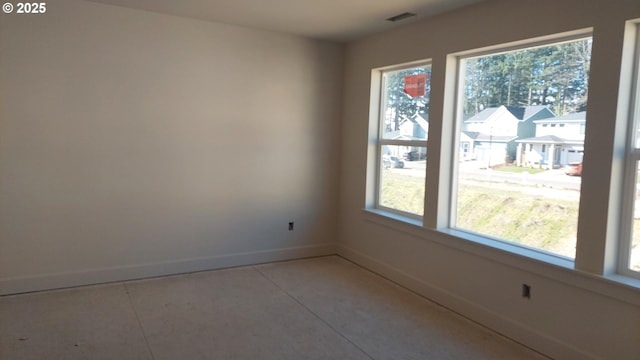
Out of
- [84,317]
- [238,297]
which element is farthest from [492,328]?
[84,317]

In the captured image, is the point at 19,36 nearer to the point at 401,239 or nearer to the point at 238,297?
the point at 238,297

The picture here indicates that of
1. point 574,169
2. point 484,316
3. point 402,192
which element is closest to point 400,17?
point 402,192

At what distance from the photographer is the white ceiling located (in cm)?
357

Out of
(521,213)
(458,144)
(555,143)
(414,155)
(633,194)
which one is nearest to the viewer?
(633,194)

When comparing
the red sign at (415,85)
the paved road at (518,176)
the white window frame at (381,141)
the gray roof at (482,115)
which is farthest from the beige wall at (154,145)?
the gray roof at (482,115)

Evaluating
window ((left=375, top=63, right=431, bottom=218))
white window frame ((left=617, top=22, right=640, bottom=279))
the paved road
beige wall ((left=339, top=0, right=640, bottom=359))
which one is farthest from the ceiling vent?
white window frame ((left=617, top=22, right=640, bottom=279))

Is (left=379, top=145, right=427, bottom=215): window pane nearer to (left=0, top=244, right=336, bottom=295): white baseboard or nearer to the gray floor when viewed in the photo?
the gray floor

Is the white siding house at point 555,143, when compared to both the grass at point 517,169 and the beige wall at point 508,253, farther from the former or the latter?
the beige wall at point 508,253

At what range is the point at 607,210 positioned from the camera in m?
2.64

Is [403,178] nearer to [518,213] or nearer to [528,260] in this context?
[518,213]

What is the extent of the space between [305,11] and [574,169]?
8.04 feet

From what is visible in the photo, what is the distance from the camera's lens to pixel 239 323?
10.8ft

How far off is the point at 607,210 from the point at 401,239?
75.5 inches

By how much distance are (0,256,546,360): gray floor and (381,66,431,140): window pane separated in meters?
1.51
